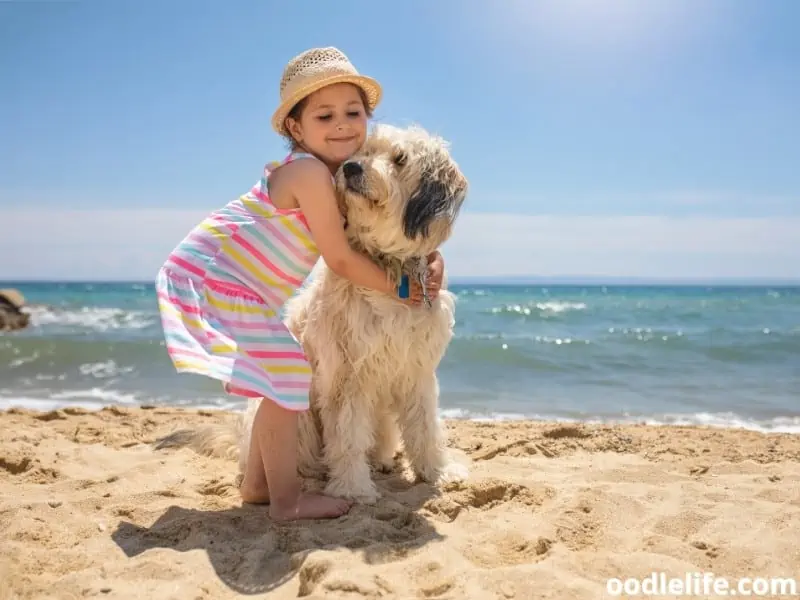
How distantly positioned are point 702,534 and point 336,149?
2704 millimetres

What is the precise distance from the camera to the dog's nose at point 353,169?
133 inches

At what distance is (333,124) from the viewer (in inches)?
143

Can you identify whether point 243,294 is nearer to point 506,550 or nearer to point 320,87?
point 320,87

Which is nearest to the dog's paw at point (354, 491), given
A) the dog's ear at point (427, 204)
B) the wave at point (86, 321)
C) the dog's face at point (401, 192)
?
the dog's face at point (401, 192)

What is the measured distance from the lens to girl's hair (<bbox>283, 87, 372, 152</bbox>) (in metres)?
3.72

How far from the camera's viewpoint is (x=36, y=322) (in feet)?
74.3

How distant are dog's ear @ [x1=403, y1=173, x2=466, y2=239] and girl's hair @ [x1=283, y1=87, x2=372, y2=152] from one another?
758 mm

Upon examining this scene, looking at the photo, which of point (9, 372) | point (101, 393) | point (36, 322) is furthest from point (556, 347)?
point (36, 322)

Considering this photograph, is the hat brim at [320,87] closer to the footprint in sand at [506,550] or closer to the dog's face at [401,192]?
the dog's face at [401,192]

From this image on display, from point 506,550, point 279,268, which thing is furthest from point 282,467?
point 506,550

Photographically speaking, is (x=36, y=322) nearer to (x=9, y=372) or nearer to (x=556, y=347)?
(x=9, y=372)

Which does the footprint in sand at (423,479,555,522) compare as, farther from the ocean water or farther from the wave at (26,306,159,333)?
the wave at (26,306,159,333)

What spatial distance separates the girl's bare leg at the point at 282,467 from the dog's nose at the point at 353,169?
128 cm

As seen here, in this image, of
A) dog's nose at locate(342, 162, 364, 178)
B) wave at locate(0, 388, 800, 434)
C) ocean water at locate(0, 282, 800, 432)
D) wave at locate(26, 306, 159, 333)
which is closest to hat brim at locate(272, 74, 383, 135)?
dog's nose at locate(342, 162, 364, 178)
